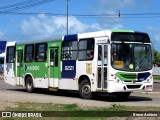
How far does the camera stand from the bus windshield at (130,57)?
18625 millimetres

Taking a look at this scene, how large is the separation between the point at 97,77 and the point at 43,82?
4.85 metres

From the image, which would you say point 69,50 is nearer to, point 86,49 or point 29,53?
point 86,49

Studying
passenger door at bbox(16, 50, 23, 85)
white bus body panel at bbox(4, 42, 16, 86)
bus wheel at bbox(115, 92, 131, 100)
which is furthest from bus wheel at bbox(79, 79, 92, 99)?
white bus body panel at bbox(4, 42, 16, 86)

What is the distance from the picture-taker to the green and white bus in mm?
→ 18630

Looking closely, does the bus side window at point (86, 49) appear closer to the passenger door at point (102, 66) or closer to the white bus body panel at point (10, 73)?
the passenger door at point (102, 66)

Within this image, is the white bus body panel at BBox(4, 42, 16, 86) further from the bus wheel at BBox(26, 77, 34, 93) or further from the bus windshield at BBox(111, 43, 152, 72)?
the bus windshield at BBox(111, 43, 152, 72)

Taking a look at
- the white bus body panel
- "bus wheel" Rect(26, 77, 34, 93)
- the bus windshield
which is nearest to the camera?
the bus windshield

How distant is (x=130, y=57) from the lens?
61.8 feet

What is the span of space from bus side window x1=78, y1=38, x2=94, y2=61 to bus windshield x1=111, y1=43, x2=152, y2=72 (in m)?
1.25

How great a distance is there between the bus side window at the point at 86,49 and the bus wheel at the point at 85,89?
1.10 m

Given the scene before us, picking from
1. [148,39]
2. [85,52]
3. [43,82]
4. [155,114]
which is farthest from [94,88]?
[155,114]

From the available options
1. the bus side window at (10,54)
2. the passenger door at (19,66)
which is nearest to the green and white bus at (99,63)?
the passenger door at (19,66)

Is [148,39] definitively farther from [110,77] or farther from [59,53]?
[59,53]

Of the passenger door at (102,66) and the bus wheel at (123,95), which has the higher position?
the passenger door at (102,66)
